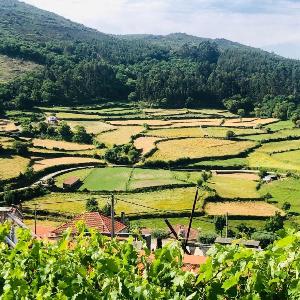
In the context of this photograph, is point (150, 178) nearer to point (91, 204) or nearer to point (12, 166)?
point (91, 204)

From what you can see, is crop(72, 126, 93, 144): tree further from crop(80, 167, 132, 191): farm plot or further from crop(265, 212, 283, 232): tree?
crop(265, 212, 283, 232): tree

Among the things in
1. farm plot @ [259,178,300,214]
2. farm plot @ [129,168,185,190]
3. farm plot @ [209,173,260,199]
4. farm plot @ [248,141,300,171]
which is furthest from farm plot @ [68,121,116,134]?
farm plot @ [259,178,300,214]

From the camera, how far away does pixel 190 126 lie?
9919cm

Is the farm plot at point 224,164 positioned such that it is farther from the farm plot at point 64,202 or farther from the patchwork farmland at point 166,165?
the farm plot at point 64,202

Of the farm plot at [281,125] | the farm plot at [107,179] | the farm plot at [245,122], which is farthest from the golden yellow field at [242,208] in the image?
the farm plot at [281,125]

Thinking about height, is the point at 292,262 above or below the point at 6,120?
above

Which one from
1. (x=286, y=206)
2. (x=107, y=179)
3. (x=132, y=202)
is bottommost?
(x=132, y=202)

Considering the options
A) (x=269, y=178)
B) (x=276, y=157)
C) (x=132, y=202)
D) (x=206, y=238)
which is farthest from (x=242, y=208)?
(x=276, y=157)

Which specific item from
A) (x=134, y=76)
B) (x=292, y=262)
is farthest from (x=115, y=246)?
(x=134, y=76)

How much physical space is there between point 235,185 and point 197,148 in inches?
701

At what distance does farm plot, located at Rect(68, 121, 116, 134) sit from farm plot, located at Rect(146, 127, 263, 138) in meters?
8.19

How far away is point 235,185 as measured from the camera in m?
65.8

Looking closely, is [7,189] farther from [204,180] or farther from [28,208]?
[204,180]

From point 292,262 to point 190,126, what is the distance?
93452 mm
